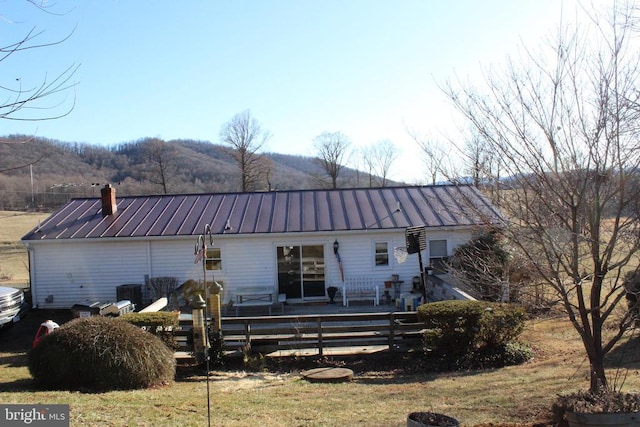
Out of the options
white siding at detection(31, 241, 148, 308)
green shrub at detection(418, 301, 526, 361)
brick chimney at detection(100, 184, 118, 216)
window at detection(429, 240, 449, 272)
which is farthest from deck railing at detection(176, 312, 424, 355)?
brick chimney at detection(100, 184, 118, 216)

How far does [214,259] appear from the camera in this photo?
57.7ft

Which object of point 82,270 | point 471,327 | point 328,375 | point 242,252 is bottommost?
point 328,375

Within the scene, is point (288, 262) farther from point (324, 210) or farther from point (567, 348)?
point (567, 348)

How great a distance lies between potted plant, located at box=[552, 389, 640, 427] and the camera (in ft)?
15.6

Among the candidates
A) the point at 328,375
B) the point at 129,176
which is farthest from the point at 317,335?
the point at 129,176

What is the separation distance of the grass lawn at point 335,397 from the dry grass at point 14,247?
19.3 meters

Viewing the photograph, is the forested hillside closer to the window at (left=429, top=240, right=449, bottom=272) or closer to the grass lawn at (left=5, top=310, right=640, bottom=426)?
the window at (left=429, top=240, right=449, bottom=272)

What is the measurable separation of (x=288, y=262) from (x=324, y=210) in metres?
2.55

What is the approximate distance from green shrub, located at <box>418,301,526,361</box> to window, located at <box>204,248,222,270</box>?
907cm

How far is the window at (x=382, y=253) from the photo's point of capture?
17547mm

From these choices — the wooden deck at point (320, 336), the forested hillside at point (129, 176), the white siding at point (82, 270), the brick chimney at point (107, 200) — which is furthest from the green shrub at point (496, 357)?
the forested hillside at point (129, 176)

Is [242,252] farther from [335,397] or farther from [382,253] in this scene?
[335,397]

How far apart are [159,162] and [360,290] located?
4650cm

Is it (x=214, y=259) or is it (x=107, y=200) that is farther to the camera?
(x=107, y=200)
